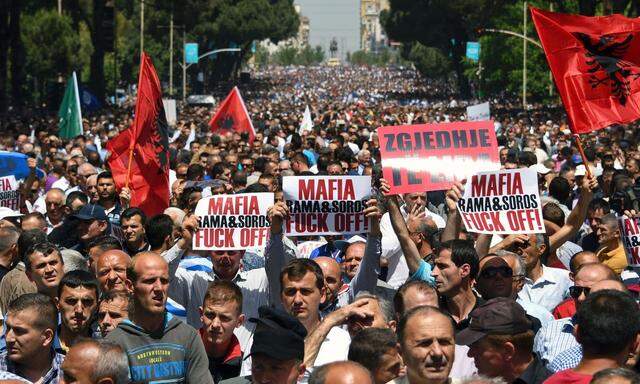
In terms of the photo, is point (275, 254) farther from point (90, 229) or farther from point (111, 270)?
point (90, 229)

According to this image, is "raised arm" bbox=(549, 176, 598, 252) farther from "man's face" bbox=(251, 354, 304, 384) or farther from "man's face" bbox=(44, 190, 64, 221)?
"man's face" bbox=(44, 190, 64, 221)

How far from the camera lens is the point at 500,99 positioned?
8250 centimetres

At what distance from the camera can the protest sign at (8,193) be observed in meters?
12.8

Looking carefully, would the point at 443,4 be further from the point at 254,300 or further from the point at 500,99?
the point at 254,300

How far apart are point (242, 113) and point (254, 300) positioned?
18432 mm

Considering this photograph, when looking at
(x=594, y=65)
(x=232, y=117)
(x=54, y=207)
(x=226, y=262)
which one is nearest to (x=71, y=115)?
(x=232, y=117)

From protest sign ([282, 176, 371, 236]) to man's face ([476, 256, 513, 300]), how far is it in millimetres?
1539

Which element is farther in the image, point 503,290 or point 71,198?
point 71,198

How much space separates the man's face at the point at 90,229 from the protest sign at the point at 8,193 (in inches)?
95.9

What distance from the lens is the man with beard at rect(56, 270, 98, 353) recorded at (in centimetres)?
733

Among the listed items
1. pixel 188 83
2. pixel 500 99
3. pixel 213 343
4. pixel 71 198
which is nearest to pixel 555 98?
pixel 500 99

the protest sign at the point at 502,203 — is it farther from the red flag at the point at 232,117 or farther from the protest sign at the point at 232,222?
the red flag at the point at 232,117

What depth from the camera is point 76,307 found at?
24.1 feet

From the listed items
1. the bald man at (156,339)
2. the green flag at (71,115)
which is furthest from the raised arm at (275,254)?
the green flag at (71,115)
